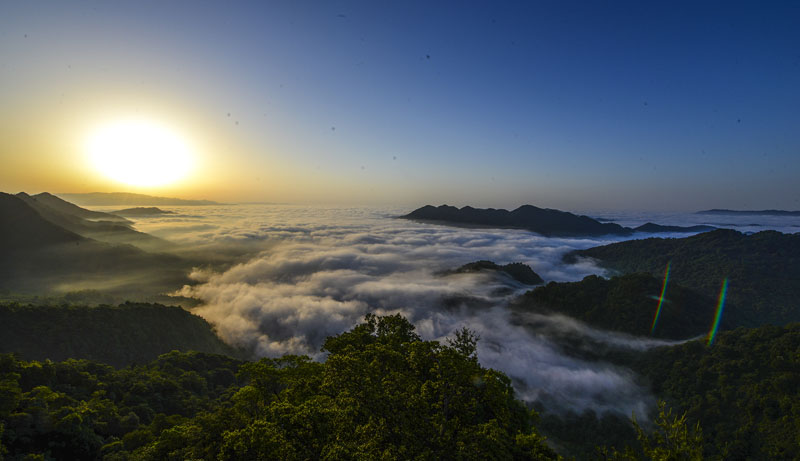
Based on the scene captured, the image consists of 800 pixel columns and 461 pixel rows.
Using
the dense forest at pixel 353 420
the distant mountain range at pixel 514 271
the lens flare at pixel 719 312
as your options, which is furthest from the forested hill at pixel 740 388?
the distant mountain range at pixel 514 271

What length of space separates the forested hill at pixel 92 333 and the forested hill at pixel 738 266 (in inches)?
7188

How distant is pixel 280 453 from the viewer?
11.7 meters

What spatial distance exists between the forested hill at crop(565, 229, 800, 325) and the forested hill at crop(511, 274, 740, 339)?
2477 centimetres

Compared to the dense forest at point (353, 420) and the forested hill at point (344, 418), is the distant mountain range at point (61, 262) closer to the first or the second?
the forested hill at point (344, 418)

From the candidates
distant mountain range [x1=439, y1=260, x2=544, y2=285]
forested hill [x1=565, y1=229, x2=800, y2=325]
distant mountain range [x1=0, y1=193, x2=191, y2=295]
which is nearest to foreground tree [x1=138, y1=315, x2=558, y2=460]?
distant mountain range [x1=439, y1=260, x2=544, y2=285]

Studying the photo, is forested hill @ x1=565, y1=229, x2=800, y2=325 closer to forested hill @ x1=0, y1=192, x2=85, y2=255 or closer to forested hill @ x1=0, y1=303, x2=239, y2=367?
forested hill @ x1=0, y1=303, x2=239, y2=367

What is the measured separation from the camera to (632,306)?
93938mm

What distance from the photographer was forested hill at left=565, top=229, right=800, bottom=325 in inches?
4577

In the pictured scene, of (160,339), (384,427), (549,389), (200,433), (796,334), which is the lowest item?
(549,389)

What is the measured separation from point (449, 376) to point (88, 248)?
198171 millimetres

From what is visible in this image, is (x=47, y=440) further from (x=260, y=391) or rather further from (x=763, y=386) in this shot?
(x=763, y=386)

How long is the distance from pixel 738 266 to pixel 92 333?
245 meters

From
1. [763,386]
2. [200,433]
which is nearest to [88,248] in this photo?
[200,433]

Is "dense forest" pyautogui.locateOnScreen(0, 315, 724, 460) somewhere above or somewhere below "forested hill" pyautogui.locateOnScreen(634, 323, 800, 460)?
above
